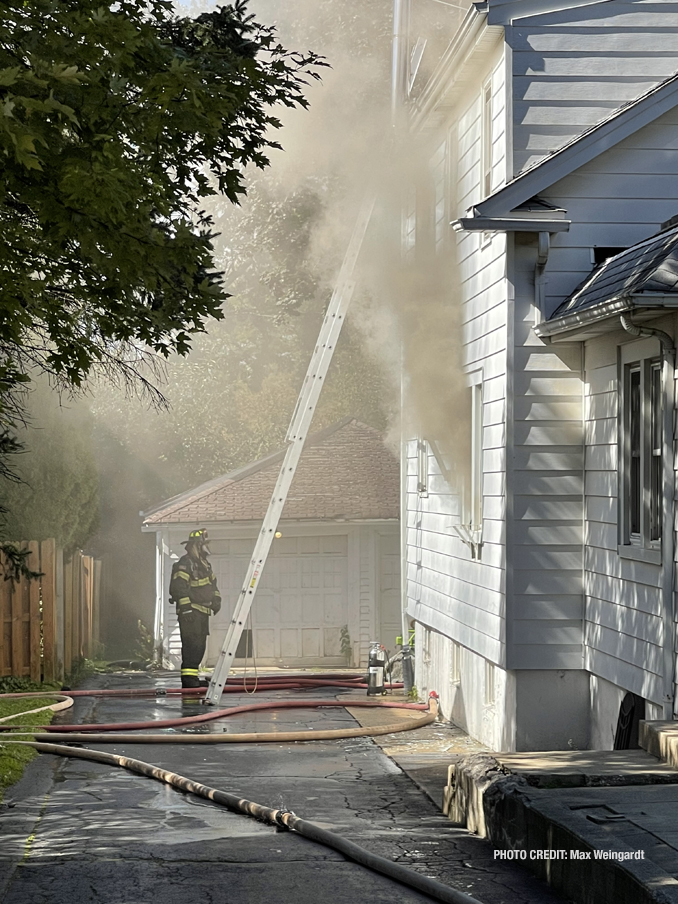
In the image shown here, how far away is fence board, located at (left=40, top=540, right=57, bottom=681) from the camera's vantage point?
54.0 feet

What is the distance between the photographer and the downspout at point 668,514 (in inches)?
322

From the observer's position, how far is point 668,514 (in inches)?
324

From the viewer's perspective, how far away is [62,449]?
57.7 ft

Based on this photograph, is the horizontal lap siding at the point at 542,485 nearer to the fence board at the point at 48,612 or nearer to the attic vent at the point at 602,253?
the attic vent at the point at 602,253

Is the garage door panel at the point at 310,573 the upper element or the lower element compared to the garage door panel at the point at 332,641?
upper

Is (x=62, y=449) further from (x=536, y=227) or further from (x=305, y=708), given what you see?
(x=536, y=227)

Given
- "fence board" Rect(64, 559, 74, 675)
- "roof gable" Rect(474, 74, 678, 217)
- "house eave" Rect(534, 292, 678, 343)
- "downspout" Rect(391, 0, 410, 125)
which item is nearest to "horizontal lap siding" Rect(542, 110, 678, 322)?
"roof gable" Rect(474, 74, 678, 217)

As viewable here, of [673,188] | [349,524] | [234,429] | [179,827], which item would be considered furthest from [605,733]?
[234,429]

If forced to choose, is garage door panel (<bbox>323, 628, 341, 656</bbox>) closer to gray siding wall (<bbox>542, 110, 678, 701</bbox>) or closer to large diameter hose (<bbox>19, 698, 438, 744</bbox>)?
large diameter hose (<bbox>19, 698, 438, 744</bbox>)

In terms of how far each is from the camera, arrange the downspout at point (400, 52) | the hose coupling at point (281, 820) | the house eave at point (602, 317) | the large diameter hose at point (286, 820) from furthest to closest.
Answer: the downspout at point (400, 52) < the house eave at point (602, 317) < the hose coupling at point (281, 820) < the large diameter hose at point (286, 820)

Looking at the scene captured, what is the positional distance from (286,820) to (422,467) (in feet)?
27.1

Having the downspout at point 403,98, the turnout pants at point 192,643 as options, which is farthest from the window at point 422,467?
the turnout pants at point 192,643

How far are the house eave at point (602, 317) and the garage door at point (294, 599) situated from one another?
12.9 meters

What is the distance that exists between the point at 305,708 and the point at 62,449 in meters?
5.73
